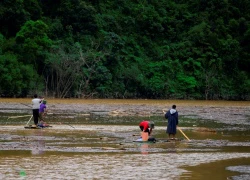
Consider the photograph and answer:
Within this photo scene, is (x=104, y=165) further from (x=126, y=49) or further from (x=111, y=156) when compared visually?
(x=126, y=49)

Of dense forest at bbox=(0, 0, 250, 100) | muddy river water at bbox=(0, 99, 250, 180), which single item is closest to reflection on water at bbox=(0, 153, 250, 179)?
muddy river water at bbox=(0, 99, 250, 180)

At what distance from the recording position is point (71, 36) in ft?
256

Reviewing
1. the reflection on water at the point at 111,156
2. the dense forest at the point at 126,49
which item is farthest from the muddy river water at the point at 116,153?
the dense forest at the point at 126,49

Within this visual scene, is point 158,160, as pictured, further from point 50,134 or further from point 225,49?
point 225,49

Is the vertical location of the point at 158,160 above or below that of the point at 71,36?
below

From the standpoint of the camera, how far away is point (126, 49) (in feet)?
267

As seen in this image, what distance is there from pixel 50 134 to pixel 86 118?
11.7 m

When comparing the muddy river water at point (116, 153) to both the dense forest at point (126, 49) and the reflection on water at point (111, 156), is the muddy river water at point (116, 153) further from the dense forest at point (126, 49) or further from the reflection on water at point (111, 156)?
the dense forest at point (126, 49)

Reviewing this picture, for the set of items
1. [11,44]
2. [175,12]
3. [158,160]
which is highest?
[175,12]

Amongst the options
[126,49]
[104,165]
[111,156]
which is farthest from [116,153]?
[126,49]

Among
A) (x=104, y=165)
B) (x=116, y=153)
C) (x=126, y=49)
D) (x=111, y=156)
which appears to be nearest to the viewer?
(x=104, y=165)

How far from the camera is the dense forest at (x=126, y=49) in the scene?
2810 inches

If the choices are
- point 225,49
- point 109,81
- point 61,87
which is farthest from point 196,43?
point 61,87

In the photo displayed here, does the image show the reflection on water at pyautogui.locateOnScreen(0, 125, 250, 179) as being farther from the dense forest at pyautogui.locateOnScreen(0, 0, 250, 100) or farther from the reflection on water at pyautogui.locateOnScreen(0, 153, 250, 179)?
the dense forest at pyautogui.locateOnScreen(0, 0, 250, 100)
